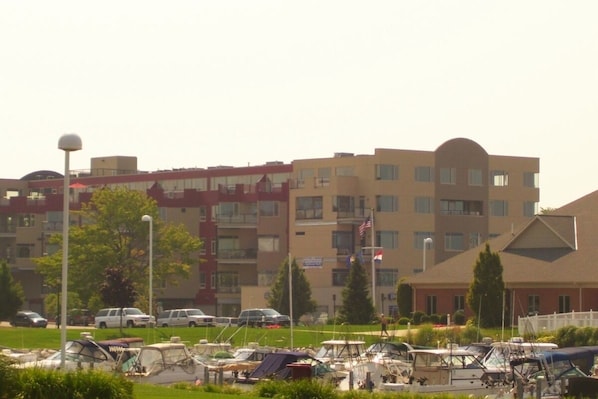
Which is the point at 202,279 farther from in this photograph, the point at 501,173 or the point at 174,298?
the point at 501,173

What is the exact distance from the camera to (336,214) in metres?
110

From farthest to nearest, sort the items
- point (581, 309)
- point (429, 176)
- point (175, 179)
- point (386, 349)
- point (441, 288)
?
point (175, 179)
point (429, 176)
point (441, 288)
point (581, 309)
point (386, 349)

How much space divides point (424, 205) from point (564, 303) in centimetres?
3444

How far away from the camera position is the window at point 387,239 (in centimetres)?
11025

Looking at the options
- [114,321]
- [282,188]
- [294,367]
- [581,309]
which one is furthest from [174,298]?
[294,367]

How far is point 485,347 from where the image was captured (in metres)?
53.6

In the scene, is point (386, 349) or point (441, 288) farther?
point (441, 288)

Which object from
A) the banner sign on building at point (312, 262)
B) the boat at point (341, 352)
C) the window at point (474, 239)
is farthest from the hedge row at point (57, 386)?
the window at point (474, 239)

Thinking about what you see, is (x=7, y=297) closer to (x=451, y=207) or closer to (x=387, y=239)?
(x=387, y=239)

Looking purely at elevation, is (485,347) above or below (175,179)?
below

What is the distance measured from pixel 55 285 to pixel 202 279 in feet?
60.0

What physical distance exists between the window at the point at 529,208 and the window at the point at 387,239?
1328 centimetres

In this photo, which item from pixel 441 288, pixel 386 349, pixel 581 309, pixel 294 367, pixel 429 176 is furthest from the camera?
pixel 429 176

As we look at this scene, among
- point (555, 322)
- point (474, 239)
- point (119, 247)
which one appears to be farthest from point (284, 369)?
point (474, 239)
